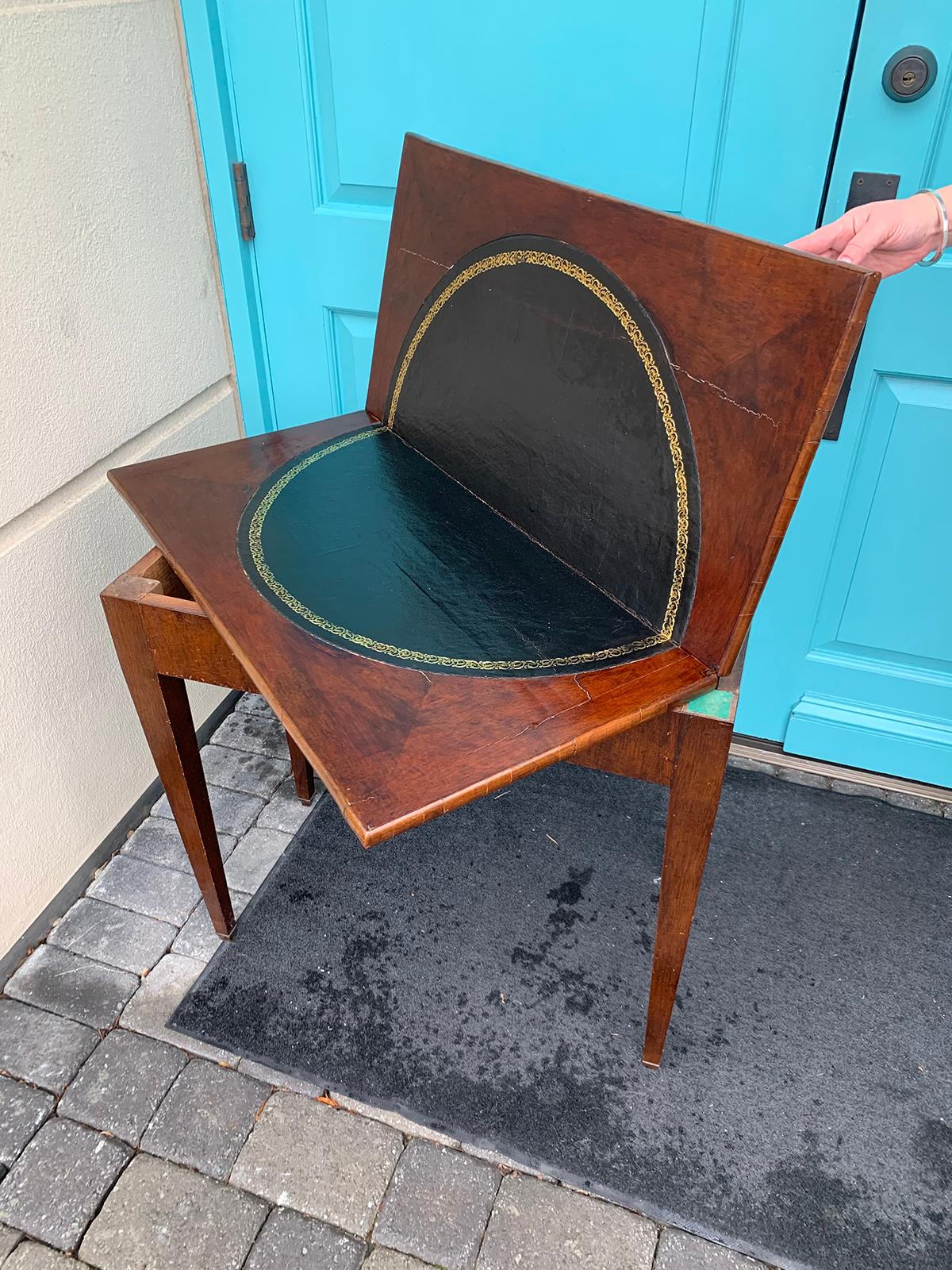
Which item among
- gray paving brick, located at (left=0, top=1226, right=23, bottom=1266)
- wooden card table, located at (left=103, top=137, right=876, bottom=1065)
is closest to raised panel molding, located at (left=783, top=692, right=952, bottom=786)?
wooden card table, located at (left=103, top=137, right=876, bottom=1065)

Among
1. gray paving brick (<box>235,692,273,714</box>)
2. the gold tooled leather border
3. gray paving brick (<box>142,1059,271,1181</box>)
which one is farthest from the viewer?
gray paving brick (<box>235,692,273,714</box>)

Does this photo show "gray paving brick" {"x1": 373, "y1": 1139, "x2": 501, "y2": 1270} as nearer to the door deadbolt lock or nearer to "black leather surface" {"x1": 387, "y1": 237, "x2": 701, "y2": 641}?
"black leather surface" {"x1": 387, "y1": 237, "x2": 701, "y2": 641}

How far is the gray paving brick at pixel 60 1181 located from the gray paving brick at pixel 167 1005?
0.19m

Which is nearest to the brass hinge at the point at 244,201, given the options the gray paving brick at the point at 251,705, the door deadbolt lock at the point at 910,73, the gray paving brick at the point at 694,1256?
the gray paving brick at the point at 251,705

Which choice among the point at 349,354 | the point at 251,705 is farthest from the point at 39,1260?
the point at 349,354

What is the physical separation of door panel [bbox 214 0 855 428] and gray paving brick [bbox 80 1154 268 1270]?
1.74 meters

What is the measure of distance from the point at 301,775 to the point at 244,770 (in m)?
0.23

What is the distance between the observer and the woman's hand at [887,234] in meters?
1.25

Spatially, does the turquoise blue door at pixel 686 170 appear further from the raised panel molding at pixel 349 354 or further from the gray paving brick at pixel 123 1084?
the gray paving brick at pixel 123 1084

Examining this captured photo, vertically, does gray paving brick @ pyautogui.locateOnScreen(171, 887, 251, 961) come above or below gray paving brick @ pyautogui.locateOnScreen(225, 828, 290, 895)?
below

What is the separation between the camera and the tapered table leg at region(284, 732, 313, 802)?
2025 mm

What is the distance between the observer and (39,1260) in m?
1.33

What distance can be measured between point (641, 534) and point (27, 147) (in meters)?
1.26

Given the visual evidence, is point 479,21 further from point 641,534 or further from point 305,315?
point 641,534
